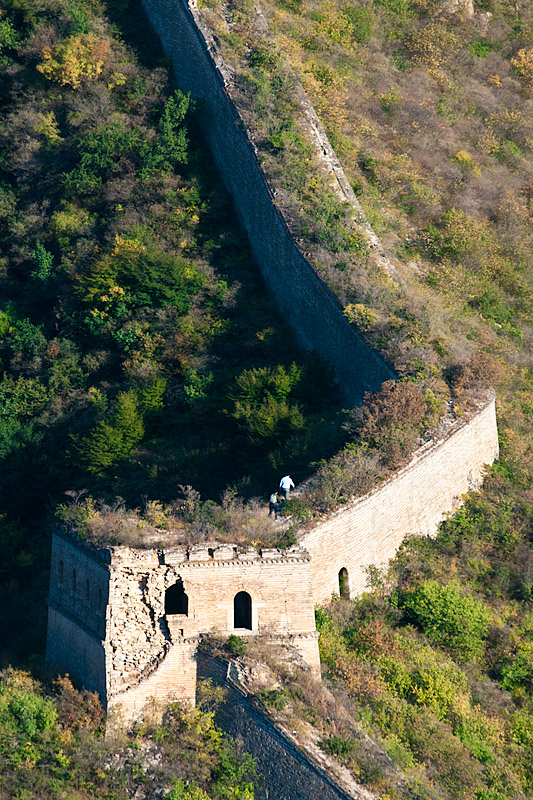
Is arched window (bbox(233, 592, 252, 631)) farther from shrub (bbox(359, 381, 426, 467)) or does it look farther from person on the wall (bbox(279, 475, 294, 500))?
shrub (bbox(359, 381, 426, 467))

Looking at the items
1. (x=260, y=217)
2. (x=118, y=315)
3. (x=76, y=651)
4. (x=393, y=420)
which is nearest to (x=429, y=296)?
(x=260, y=217)

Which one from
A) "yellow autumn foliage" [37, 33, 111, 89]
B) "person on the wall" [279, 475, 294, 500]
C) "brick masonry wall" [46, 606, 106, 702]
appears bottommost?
"brick masonry wall" [46, 606, 106, 702]

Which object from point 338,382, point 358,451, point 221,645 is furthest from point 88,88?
point 221,645

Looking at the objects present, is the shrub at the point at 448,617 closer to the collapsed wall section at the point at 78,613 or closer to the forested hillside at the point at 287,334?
the forested hillside at the point at 287,334

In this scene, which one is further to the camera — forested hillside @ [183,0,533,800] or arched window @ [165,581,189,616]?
arched window @ [165,581,189,616]

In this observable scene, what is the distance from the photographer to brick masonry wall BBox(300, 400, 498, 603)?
915 inches

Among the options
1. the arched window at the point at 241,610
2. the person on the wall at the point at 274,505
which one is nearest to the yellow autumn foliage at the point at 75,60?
the person on the wall at the point at 274,505

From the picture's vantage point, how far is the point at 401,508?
25.3 meters

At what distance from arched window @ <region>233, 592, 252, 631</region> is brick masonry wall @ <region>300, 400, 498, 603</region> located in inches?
56.9

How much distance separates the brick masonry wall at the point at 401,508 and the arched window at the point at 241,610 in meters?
1.44

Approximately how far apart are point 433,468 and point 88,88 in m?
18.1

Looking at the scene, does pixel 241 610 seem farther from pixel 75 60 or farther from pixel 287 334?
pixel 75 60

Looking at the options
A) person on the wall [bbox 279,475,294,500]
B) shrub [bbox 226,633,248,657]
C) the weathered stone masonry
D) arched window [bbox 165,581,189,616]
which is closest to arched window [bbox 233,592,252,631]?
the weathered stone masonry

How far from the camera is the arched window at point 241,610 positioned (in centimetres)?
2188
